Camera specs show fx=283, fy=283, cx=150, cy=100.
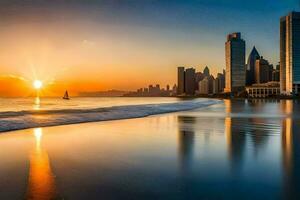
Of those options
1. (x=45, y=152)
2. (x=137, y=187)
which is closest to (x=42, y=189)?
(x=137, y=187)

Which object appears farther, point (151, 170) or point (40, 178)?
point (151, 170)

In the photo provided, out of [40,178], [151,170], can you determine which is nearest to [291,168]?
[151,170]

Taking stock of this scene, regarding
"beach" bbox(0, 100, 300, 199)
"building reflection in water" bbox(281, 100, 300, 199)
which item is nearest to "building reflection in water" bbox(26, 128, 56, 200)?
"beach" bbox(0, 100, 300, 199)

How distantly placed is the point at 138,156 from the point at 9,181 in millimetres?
4256

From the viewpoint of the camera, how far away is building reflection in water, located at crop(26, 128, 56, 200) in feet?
Answer: 19.0

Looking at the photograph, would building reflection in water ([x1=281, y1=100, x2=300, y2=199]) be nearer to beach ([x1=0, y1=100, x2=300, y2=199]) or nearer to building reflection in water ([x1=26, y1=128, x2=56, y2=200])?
beach ([x1=0, y1=100, x2=300, y2=199])

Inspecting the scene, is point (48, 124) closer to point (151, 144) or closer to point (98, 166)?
point (151, 144)

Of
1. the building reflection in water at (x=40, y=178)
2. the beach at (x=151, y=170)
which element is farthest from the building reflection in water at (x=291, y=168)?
the building reflection in water at (x=40, y=178)

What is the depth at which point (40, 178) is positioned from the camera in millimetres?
7043

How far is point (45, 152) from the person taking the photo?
1070cm

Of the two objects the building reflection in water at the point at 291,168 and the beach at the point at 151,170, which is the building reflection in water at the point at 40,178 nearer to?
the beach at the point at 151,170

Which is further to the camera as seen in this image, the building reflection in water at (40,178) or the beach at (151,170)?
the beach at (151,170)

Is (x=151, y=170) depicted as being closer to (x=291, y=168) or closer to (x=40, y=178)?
(x=40, y=178)

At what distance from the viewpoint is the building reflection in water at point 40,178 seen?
5.80 m
